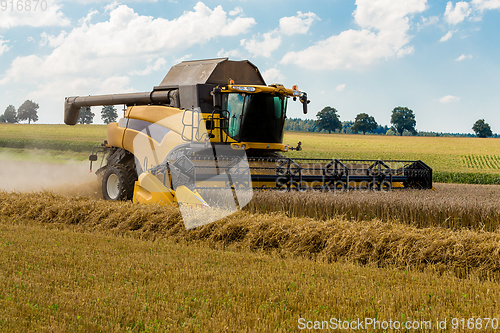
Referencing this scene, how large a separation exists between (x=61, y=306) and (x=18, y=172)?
14743 millimetres

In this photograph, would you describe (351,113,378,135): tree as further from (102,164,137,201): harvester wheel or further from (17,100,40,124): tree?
(102,164,137,201): harvester wheel

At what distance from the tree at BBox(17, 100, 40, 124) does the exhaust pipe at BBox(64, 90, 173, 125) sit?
6233 cm

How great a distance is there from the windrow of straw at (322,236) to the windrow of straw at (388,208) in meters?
0.42

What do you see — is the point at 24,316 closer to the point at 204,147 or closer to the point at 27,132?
the point at 204,147

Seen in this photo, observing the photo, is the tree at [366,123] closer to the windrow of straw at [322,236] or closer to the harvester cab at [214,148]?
the harvester cab at [214,148]

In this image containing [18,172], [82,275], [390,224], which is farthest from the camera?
[18,172]

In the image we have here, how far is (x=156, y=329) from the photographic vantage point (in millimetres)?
3258

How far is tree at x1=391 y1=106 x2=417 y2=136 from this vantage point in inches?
3009

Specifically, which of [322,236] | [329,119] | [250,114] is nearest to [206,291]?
[322,236]

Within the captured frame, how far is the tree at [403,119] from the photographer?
76438mm

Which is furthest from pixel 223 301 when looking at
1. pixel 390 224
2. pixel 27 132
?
pixel 27 132

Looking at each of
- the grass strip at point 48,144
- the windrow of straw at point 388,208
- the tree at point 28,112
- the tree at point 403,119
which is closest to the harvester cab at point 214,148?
the windrow of straw at point 388,208

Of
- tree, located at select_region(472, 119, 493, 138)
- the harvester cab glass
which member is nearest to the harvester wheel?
the harvester cab glass

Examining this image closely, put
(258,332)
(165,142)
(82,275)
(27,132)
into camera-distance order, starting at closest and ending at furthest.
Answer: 1. (258,332)
2. (82,275)
3. (165,142)
4. (27,132)
